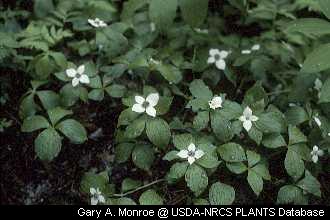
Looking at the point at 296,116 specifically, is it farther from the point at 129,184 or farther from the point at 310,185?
the point at 129,184

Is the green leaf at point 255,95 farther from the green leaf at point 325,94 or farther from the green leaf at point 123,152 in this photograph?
the green leaf at point 123,152

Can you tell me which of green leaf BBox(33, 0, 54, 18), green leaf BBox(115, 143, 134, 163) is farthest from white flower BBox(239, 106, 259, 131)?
green leaf BBox(33, 0, 54, 18)

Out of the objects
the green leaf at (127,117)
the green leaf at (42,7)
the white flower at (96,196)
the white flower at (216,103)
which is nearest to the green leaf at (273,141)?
the white flower at (216,103)

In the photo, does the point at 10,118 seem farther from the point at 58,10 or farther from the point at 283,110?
the point at 283,110

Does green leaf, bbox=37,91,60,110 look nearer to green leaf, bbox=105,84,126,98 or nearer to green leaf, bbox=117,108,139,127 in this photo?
green leaf, bbox=105,84,126,98

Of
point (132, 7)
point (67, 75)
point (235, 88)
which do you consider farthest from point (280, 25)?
point (67, 75)

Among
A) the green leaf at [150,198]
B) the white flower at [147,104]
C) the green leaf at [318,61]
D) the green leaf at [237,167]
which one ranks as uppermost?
the green leaf at [318,61]
